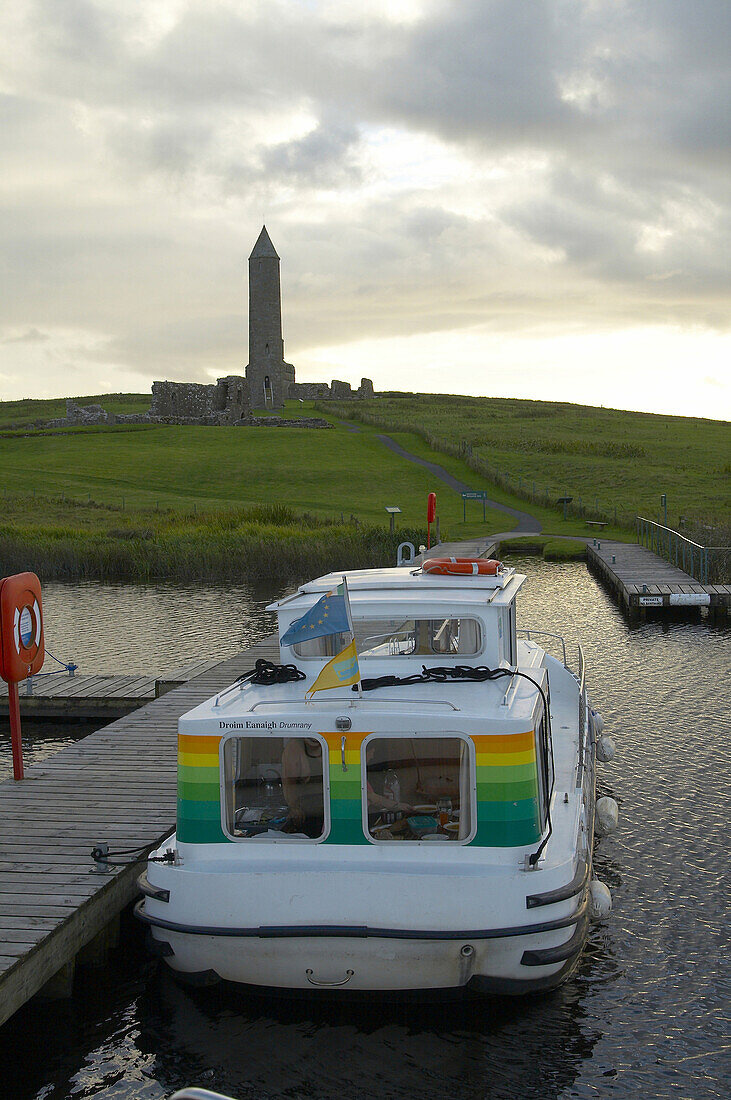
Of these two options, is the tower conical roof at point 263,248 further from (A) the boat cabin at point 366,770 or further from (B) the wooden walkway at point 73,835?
(A) the boat cabin at point 366,770

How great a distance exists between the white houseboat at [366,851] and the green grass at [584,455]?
34180mm

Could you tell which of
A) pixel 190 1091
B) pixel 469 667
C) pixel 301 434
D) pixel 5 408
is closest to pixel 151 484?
pixel 301 434

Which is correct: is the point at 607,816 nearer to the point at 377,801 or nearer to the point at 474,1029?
the point at 474,1029

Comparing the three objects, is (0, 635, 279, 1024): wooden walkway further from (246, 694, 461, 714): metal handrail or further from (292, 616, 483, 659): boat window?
(292, 616, 483, 659): boat window

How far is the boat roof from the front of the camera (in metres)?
10.5

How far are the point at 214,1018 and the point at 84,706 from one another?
1092 centimetres

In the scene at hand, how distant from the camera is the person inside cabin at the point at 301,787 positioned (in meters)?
9.00

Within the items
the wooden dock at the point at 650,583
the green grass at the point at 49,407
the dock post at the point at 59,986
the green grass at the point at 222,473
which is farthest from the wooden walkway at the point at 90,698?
the green grass at the point at 49,407

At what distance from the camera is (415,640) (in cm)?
1061

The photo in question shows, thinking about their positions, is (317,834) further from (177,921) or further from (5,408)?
(5,408)

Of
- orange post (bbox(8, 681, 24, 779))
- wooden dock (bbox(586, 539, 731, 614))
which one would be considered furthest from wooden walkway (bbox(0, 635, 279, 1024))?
wooden dock (bbox(586, 539, 731, 614))

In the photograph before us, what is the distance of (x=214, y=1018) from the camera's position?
30.8ft

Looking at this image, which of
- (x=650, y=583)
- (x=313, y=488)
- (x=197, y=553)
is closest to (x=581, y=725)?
(x=650, y=583)

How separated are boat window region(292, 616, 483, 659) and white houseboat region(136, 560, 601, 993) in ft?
2.71
